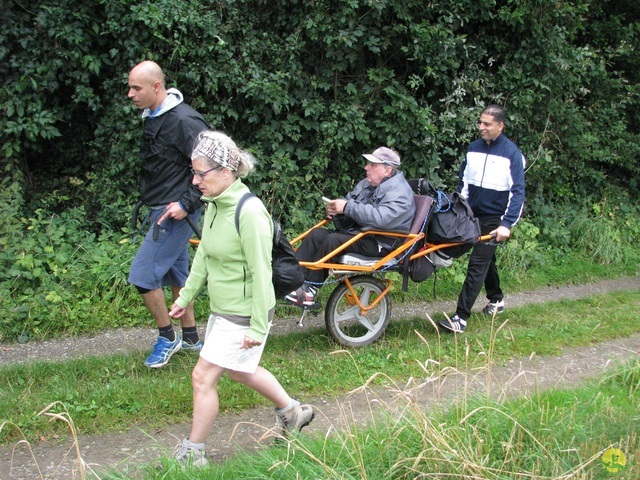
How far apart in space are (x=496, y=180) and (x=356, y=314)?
5.90ft

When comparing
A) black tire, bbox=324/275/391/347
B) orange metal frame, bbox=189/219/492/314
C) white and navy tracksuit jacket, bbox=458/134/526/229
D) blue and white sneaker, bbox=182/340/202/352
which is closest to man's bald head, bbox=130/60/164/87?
orange metal frame, bbox=189/219/492/314

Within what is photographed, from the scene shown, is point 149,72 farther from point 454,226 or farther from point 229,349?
point 454,226

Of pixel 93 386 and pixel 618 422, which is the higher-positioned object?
pixel 618 422

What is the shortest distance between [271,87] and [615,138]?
19.9 feet

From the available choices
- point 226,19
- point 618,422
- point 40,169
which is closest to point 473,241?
point 618,422

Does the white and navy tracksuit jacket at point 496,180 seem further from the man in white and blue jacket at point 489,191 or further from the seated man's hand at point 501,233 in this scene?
the seated man's hand at point 501,233

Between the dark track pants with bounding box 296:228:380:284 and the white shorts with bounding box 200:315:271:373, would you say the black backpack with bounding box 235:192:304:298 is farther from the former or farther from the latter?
the dark track pants with bounding box 296:228:380:284

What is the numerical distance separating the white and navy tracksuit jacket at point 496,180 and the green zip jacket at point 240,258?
3.16 meters

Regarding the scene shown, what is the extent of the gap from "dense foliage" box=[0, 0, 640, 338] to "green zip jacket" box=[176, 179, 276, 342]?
3223mm

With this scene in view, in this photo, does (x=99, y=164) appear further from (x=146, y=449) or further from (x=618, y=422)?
(x=618, y=422)

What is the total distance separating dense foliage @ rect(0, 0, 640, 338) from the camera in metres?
7.80

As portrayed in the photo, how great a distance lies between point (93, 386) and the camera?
4.98m

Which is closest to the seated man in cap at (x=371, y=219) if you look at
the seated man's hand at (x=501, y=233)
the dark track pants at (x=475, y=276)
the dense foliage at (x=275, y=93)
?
the seated man's hand at (x=501, y=233)

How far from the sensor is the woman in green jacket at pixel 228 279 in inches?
147
